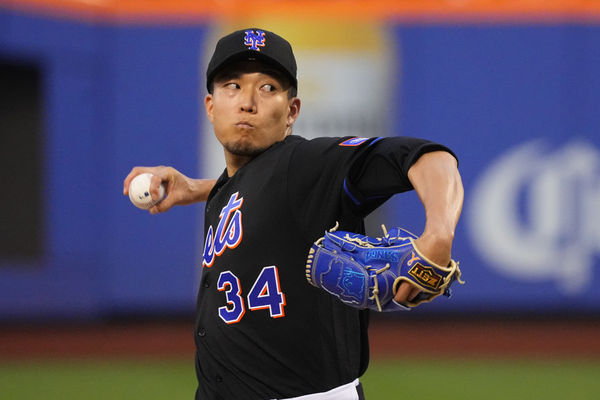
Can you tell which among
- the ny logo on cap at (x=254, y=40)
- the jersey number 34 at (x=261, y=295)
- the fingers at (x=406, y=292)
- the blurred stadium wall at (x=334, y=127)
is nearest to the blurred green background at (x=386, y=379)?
the blurred stadium wall at (x=334, y=127)

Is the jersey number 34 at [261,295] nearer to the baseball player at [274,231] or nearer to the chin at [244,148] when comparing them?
the baseball player at [274,231]

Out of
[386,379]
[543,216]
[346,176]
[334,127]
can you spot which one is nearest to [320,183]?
[346,176]

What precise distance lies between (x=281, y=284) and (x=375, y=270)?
439 mm

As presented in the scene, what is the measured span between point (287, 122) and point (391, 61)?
5.76 meters

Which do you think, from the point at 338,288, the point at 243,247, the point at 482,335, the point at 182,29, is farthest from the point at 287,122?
the point at 182,29

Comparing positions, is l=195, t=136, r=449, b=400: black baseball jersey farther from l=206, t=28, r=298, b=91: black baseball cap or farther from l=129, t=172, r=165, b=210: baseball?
l=129, t=172, r=165, b=210: baseball

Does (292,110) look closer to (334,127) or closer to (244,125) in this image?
(244,125)

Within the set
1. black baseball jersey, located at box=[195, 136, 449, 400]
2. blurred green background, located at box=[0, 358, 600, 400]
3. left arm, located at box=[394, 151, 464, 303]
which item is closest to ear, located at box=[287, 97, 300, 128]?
black baseball jersey, located at box=[195, 136, 449, 400]

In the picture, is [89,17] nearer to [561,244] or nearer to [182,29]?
[182,29]

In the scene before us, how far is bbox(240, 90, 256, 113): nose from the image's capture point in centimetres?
188

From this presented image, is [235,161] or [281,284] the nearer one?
[281,284]

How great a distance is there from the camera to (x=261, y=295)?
1.80 m

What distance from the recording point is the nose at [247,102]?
1885 millimetres

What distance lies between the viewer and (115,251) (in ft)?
24.3
